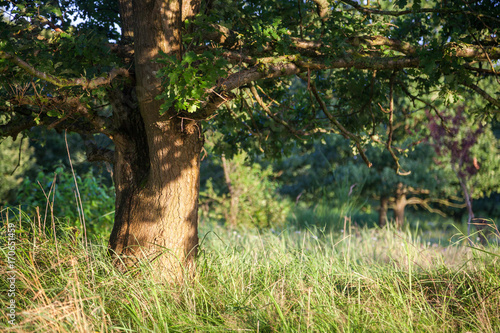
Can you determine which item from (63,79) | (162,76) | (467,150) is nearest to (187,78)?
(162,76)

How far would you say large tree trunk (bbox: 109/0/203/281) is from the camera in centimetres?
312

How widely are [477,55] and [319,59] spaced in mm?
1358

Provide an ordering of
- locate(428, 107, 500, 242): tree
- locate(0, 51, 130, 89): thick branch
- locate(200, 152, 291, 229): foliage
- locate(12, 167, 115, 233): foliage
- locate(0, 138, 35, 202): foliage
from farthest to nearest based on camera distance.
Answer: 1. locate(0, 138, 35, 202): foliage
2. locate(200, 152, 291, 229): foliage
3. locate(428, 107, 500, 242): tree
4. locate(12, 167, 115, 233): foliage
5. locate(0, 51, 130, 89): thick branch

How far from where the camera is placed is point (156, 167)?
11.0 feet

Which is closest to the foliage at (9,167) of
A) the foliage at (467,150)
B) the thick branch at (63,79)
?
the thick branch at (63,79)

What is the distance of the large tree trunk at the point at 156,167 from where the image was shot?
123 inches

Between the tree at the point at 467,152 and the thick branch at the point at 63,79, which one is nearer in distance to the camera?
the thick branch at the point at 63,79

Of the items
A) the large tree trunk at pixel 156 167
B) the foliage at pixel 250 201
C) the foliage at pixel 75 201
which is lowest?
the foliage at pixel 250 201

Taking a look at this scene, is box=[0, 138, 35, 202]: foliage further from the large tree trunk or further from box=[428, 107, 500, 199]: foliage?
box=[428, 107, 500, 199]: foliage

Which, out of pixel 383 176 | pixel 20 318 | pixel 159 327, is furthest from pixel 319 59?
pixel 383 176

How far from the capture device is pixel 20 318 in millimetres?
2504

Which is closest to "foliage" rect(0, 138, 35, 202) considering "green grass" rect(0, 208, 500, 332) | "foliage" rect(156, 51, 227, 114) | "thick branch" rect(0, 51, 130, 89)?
"green grass" rect(0, 208, 500, 332)

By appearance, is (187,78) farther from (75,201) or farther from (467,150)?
(467,150)

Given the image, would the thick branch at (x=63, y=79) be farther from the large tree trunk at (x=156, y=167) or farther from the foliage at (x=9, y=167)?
the foliage at (x=9, y=167)
